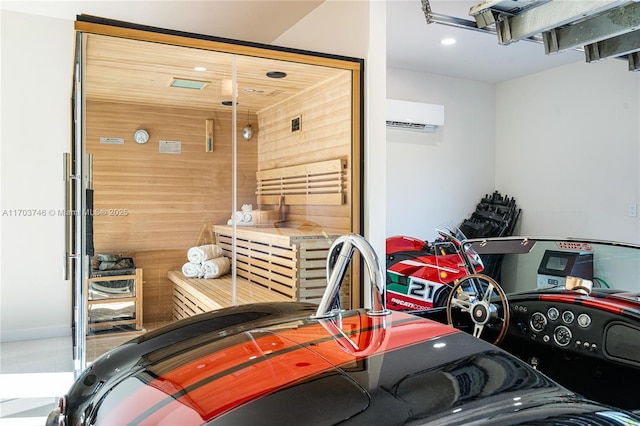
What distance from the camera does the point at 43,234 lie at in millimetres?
4363

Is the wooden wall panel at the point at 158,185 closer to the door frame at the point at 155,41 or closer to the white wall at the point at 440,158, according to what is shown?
the door frame at the point at 155,41

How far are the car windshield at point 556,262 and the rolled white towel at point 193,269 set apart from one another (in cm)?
179

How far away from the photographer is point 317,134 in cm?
359

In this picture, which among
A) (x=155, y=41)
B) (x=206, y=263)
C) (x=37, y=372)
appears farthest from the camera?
(x=37, y=372)

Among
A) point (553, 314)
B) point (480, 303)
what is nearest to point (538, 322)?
point (553, 314)

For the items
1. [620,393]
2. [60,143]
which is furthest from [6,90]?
[620,393]

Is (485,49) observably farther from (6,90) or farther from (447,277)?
(6,90)

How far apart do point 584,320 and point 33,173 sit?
4424 millimetres

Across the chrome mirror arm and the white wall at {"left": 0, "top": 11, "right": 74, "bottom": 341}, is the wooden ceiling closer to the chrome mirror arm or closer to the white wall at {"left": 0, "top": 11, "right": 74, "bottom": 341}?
the white wall at {"left": 0, "top": 11, "right": 74, "bottom": 341}

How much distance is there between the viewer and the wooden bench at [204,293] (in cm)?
316

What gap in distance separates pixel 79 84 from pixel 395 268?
294 centimetres

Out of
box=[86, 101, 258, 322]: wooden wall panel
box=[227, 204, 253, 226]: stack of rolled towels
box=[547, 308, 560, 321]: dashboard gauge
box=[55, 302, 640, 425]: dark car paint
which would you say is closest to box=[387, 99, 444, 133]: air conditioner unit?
box=[86, 101, 258, 322]: wooden wall panel

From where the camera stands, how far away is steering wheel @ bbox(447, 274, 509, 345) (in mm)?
1750

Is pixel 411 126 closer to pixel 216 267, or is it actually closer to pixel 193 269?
pixel 216 267
